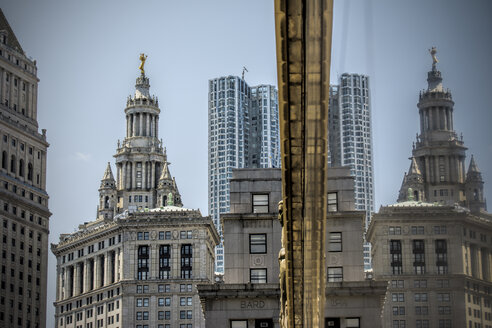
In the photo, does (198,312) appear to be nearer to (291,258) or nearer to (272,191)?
(272,191)

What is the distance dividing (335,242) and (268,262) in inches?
193

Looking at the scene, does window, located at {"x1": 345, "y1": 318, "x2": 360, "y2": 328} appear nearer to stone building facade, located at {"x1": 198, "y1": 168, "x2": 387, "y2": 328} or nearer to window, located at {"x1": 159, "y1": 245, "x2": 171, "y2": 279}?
stone building facade, located at {"x1": 198, "y1": 168, "x2": 387, "y2": 328}

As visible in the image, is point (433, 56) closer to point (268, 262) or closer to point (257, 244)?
point (268, 262)

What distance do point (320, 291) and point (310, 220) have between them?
4571 mm

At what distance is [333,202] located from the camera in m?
79.3

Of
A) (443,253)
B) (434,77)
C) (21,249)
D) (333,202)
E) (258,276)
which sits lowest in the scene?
(443,253)

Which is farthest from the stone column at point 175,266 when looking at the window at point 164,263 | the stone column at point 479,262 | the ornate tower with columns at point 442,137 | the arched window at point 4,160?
the stone column at point 479,262

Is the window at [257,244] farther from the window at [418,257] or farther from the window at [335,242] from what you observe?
the window at [418,257]

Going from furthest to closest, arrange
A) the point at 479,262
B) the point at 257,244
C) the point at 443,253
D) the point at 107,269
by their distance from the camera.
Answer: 1. the point at 107,269
2. the point at 257,244
3. the point at 443,253
4. the point at 479,262

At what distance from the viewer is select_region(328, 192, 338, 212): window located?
7904cm

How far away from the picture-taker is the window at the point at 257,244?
78125 millimetres

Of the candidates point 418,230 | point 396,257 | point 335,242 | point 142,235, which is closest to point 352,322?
point 335,242

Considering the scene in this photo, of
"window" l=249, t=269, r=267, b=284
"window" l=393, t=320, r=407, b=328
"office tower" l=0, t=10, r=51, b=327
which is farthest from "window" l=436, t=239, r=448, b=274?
"office tower" l=0, t=10, r=51, b=327

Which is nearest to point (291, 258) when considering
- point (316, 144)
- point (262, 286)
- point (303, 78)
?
point (316, 144)
